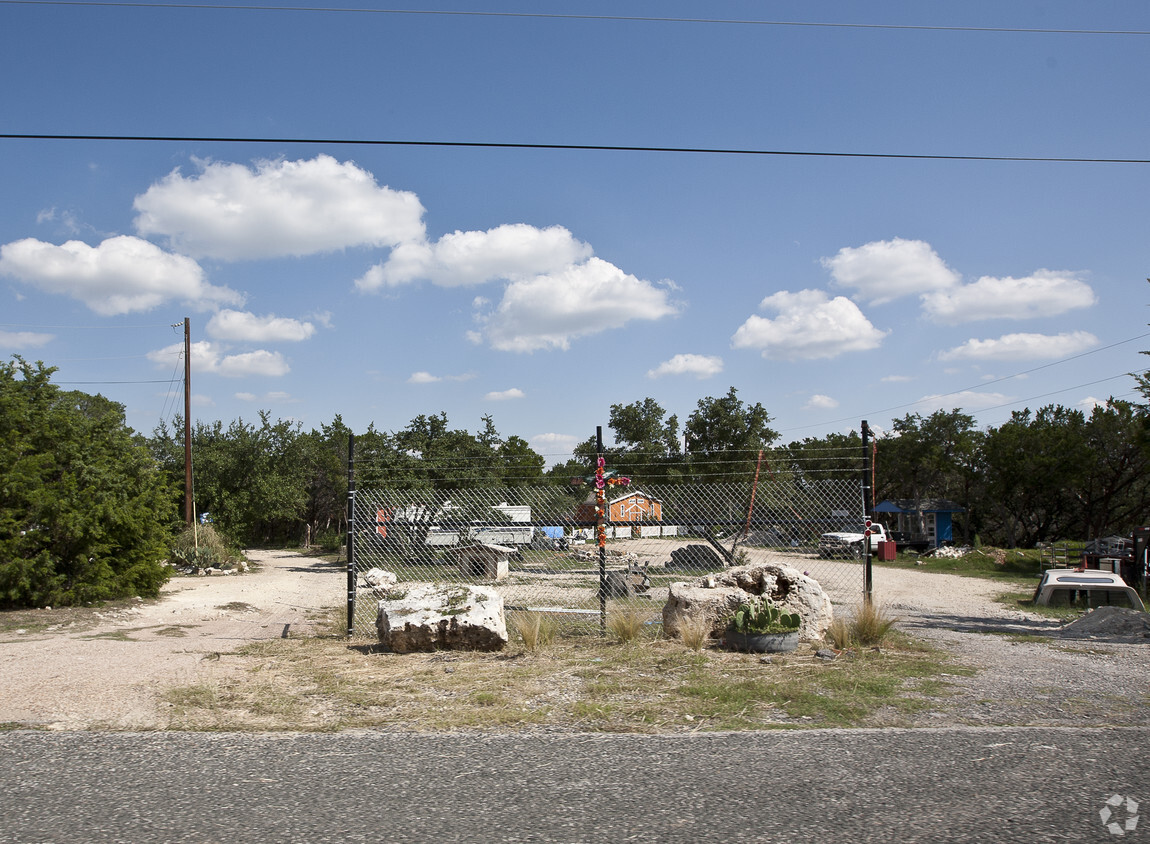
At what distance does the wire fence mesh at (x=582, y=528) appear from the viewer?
32.3 feet

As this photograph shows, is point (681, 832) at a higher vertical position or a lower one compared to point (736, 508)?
lower

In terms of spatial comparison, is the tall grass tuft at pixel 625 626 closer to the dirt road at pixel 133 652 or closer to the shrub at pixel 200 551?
the dirt road at pixel 133 652

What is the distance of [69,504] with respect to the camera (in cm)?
1309

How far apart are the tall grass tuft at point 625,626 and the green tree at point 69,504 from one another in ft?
32.3

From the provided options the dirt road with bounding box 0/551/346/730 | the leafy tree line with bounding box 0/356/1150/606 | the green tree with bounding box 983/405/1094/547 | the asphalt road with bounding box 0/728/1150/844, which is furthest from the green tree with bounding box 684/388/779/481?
the asphalt road with bounding box 0/728/1150/844

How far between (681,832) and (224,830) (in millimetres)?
2179

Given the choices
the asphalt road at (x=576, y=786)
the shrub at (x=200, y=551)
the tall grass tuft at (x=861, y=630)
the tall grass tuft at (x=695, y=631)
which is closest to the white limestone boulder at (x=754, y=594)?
the tall grass tuft at (x=695, y=631)

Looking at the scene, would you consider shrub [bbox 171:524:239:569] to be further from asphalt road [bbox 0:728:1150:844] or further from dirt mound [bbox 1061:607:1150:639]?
dirt mound [bbox 1061:607:1150:639]

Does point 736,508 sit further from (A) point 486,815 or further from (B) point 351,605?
(A) point 486,815

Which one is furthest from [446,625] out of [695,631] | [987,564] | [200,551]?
[987,564]

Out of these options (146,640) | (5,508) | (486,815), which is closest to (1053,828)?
(486,815)

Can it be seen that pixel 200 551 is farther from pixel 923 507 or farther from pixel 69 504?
pixel 923 507

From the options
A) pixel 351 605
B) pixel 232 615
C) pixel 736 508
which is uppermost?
pixel 736 508

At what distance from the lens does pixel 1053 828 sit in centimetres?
355
